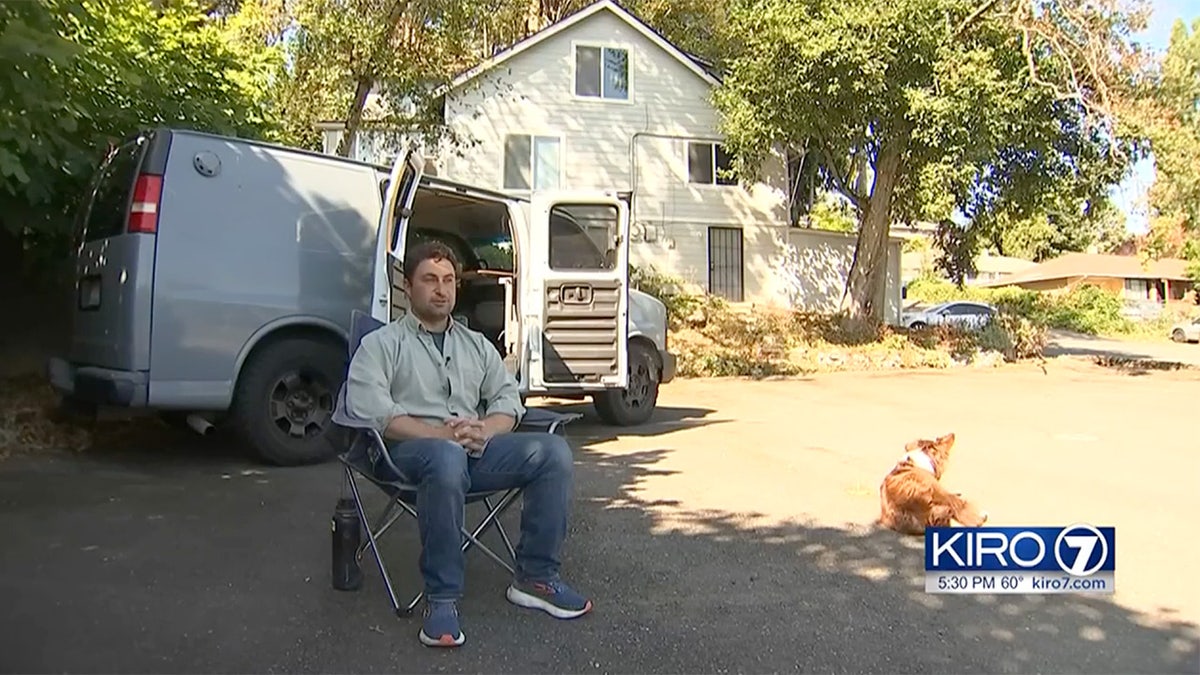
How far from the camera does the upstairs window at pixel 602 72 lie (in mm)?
22578

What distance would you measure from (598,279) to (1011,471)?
3.52 metres

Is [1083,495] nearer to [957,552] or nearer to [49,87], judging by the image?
[957,552]

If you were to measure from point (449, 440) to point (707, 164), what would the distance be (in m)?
20.5

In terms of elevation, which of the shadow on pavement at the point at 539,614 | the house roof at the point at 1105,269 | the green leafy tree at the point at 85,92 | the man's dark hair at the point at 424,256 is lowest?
the shadow on pavement at the point at 539,614

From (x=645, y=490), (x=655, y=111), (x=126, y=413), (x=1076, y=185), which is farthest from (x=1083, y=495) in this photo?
(x=655, y=111)

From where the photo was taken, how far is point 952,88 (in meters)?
15.7

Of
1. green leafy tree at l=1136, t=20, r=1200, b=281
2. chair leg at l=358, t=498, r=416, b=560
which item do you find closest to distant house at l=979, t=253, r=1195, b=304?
green leafy tree at l=1136, t=20, r=1200, b=281

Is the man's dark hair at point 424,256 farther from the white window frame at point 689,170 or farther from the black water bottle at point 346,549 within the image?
the white window frame at point 689,170

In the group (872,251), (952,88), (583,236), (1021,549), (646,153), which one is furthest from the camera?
(646,153)

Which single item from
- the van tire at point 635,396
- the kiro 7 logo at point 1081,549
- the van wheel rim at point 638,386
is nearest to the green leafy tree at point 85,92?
the van tire at point 635,396

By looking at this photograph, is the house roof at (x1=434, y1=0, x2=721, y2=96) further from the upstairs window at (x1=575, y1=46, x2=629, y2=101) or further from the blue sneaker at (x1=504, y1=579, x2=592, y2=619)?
the blue sneaker at (x1=504, y1=579, x2=592, y2=619)

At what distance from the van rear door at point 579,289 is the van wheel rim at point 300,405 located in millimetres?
1777

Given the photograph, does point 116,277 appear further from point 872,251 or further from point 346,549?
point 872,251

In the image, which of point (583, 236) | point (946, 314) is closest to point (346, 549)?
point (583, 236)
